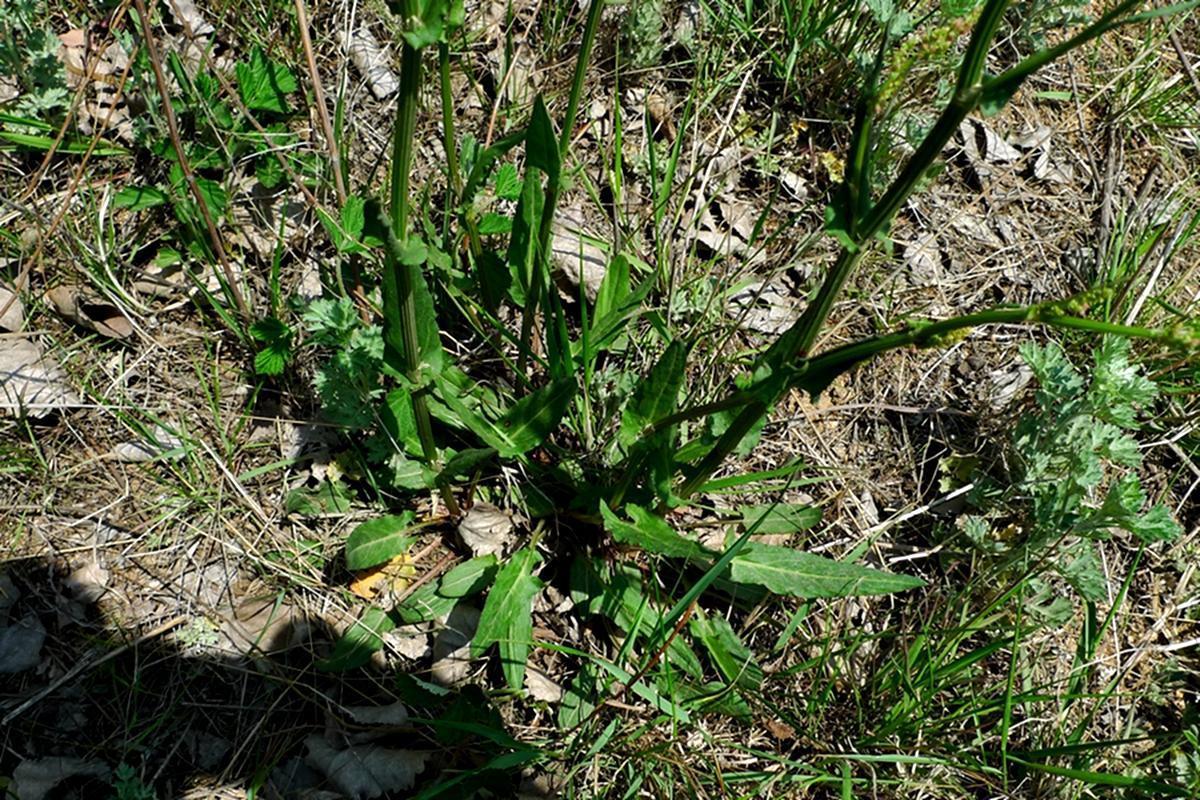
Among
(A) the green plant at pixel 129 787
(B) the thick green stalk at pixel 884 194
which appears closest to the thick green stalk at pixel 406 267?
(B) the thick green stalk at pixel 884 194

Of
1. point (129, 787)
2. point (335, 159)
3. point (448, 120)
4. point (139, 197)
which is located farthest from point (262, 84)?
point (129, 787)

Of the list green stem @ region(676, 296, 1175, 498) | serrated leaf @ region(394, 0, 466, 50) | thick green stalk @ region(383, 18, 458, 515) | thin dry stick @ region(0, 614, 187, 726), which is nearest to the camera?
green stem @ region(676, 296, 1175, 498)

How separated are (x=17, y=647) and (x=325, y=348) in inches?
39.5

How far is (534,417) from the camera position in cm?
229

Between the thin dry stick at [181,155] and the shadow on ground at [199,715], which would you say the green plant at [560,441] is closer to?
the shadow on ground at [199,715]

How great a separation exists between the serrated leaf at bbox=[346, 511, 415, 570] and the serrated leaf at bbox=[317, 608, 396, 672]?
13cm


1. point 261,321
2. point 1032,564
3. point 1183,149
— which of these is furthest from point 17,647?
point 1183,149

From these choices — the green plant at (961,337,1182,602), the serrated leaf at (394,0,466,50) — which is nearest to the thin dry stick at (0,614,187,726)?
the serrated leaf at (394,0,466,50)

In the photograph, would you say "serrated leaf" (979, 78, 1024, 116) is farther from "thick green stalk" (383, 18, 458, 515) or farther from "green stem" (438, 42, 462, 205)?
"green stem" (438, 42, 462, 205)

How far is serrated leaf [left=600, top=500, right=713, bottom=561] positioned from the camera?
2070mm

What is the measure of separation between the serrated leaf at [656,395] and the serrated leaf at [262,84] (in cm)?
140

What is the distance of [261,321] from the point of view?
2479 mm

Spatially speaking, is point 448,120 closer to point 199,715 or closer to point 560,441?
point 560,441

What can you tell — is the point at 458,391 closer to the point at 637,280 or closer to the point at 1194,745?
the point at 637,280
